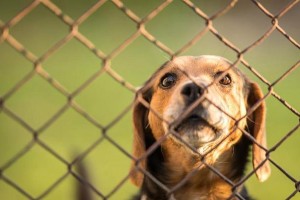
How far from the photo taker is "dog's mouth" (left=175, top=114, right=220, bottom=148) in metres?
2.92

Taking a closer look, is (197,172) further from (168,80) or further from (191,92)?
(191,92)

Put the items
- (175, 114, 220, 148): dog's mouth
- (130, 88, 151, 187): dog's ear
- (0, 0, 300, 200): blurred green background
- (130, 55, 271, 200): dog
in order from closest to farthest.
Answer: (175, 114, 220, 148): dog's mouth, (130, 55, 271, 200): dog, (130, 88, 151, 187): dog's ear, (0, 0, 300, 200): blurred green background

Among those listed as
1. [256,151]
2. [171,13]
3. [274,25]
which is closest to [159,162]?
[256,151]

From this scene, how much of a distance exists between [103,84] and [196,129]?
5636 millimetres

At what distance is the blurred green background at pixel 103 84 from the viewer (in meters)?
6.08

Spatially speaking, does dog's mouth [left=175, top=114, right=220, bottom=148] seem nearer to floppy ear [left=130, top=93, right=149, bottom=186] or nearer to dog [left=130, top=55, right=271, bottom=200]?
dog [left=130, top=55, right=271, bottom=200]

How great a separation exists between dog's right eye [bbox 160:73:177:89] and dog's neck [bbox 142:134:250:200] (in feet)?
1.13

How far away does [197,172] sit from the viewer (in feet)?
11.7

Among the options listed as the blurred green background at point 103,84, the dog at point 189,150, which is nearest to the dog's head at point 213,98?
the dog at point 189,150

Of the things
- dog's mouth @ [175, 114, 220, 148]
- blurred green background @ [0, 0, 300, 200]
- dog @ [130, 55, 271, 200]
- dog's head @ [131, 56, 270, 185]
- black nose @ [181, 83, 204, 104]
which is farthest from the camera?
blurred green background @ [0, 0, 300, 200]

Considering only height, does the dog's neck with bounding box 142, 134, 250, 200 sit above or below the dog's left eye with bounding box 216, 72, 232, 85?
below

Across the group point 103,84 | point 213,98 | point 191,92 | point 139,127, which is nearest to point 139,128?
point 139,127

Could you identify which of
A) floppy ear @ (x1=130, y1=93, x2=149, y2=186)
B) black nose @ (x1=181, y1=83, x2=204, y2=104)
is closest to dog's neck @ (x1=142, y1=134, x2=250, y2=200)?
floppy ear @ (x1=130, y1=93, x2=149, y2=186)

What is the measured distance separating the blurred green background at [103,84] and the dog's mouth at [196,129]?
1.21 m
